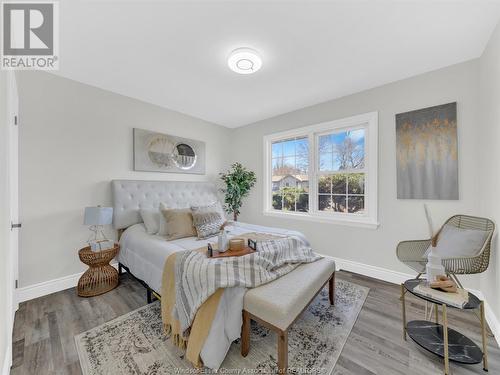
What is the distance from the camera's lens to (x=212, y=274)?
153 cm

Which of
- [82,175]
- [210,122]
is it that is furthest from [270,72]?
[82,175]

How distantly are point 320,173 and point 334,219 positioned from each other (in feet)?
2.59

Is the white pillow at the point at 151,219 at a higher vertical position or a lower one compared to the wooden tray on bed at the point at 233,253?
higher

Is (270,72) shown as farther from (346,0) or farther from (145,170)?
(145,170)

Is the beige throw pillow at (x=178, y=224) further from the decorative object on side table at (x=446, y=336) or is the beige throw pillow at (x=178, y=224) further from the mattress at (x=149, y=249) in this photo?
the decorative object on side table at (x=446, y=336)

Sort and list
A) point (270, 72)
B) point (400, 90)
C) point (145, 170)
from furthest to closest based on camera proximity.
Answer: point (145, 170) < point (400, 90) < point (270, 72)

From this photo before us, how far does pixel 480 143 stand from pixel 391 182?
874 millimetres

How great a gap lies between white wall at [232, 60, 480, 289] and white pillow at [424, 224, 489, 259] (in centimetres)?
39

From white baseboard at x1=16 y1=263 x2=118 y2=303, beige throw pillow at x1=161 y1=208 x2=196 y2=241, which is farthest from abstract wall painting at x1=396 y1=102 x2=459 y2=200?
white baseboard at x1=16 y1=263 x2=118 y2=303

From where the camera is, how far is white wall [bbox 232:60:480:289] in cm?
220

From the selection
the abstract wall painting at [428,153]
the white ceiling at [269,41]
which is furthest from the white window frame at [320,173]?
the white ceiling at [269,41]

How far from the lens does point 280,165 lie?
3.98 m

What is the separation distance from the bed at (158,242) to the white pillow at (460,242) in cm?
144

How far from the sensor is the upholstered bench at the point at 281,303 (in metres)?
1.31
